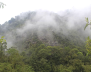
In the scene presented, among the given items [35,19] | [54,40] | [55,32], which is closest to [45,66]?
[54,40]

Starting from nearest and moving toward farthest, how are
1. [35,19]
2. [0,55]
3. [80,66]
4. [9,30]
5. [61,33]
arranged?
[0,55] < [80,66] < [61,33] < [9,30] < [35,19]

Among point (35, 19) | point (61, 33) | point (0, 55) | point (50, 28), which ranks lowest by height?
point (0, 55)

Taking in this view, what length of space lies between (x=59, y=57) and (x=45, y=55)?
4588mm

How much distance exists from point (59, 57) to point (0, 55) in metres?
15.8

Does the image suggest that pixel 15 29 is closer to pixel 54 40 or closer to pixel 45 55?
pixel 54 40

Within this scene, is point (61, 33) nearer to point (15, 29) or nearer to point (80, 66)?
point (15, 29)

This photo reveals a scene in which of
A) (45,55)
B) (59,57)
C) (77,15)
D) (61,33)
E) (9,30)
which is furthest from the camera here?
(77,15)

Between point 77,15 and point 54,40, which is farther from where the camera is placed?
point 77,15

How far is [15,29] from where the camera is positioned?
9394cm

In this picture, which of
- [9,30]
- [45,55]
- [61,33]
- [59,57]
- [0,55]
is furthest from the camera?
[9,30]

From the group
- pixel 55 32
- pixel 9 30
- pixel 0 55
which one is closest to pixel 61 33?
pixel 55 32

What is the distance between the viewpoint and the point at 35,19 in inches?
4818

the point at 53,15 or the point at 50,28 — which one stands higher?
the point at 53,15

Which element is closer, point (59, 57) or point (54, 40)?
point (59, 57)
